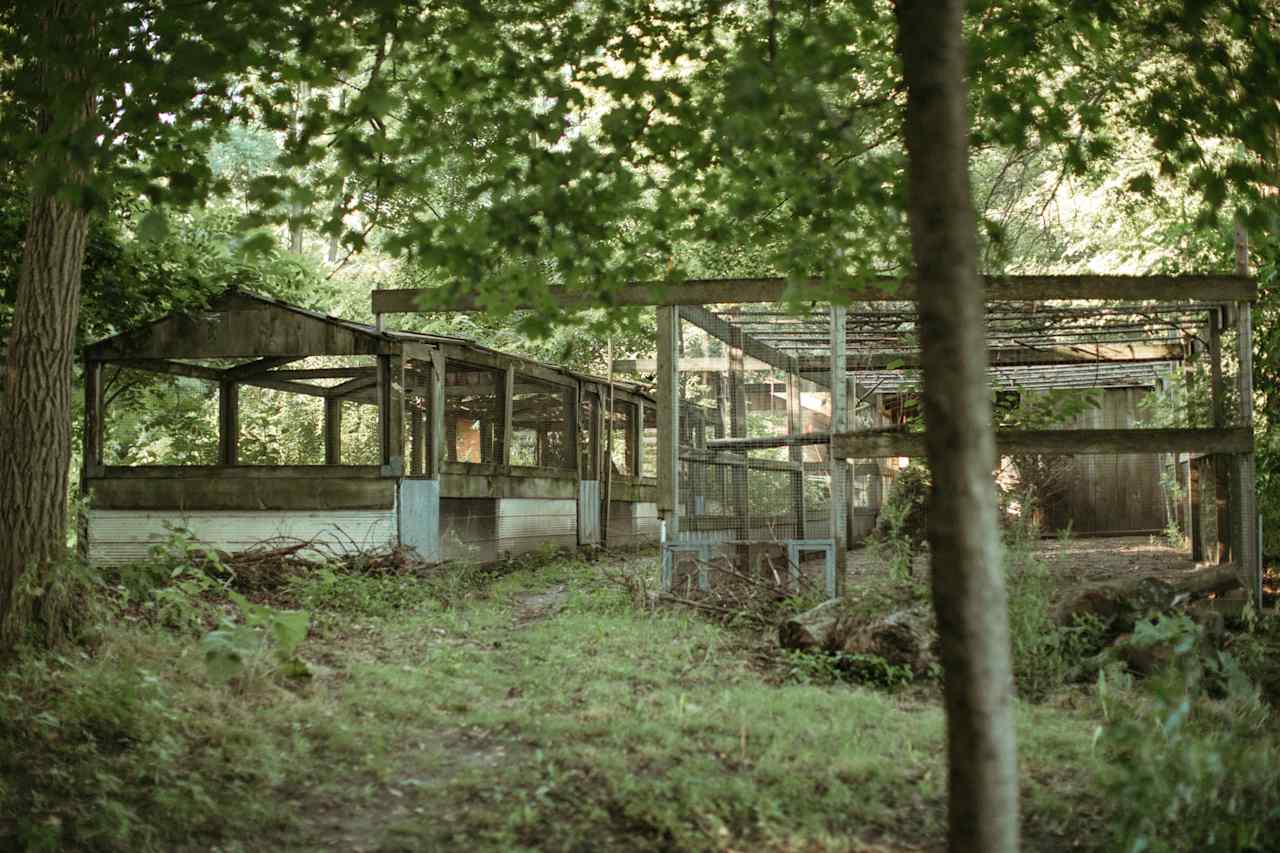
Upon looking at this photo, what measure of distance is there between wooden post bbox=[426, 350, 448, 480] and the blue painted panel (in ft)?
0.77

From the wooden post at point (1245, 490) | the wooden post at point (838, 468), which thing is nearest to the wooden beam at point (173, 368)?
the wooden post at point (838, 468)

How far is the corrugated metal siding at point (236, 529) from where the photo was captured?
12.6m

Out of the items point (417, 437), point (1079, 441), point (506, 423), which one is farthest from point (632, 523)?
point (1079, 441)

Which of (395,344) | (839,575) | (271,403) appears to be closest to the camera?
(839,575)

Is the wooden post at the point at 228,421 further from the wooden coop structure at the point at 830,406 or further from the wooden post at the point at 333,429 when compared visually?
the wooden coop structure at the point at 830,406

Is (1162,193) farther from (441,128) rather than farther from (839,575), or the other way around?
(441,128)

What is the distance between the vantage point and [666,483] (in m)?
10.2

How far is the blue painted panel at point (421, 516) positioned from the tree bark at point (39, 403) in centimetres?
562

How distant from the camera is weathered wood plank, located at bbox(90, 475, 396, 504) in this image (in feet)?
41.6

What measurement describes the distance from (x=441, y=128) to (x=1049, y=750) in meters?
4.31

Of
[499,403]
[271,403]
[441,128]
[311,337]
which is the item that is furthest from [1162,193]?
[271,403]

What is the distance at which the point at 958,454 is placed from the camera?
125 inches

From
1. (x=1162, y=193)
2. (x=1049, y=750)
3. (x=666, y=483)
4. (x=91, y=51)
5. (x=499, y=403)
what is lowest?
(x=1049, y=750)

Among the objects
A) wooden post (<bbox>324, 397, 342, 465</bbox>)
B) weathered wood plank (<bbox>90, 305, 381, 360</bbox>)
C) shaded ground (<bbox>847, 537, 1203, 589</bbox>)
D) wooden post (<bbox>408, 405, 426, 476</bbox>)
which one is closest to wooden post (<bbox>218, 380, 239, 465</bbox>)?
weathered wood plank (<bbox>90, 305, 381, 360</bbox>)
